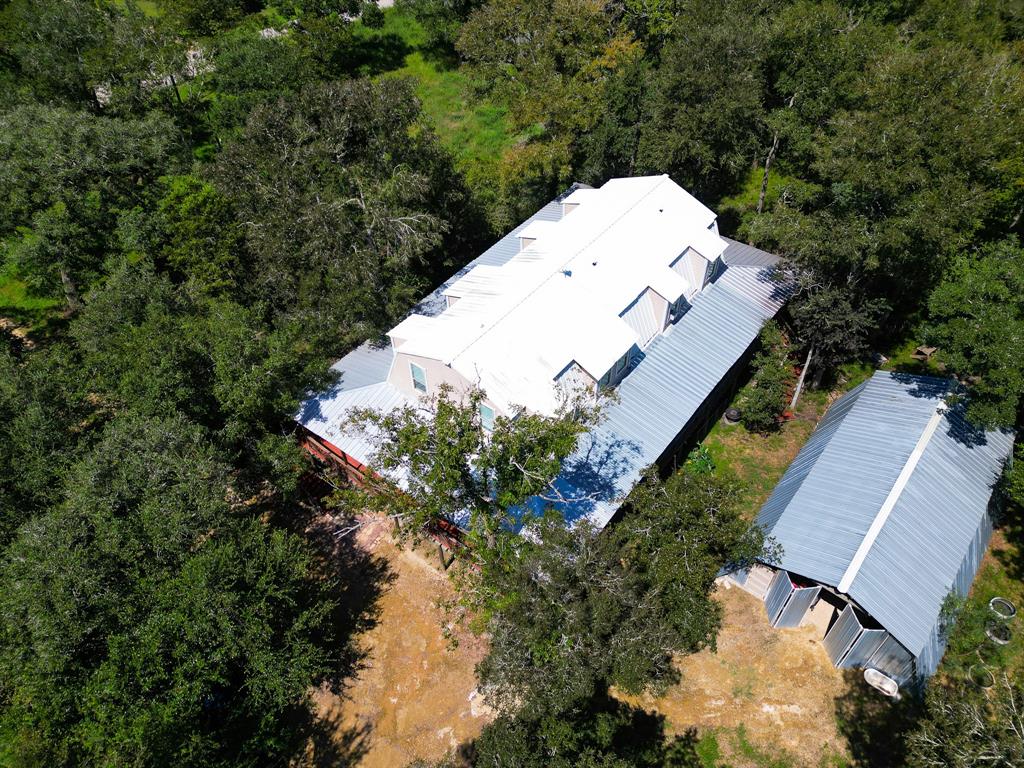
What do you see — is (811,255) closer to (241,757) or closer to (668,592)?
(668,592)

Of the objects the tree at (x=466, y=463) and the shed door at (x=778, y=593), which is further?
the shed door at (x=778, y=593)

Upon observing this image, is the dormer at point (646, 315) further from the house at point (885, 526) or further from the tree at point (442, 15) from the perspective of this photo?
the tree at point (442, 15)

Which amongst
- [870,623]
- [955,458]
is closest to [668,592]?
[870,623]

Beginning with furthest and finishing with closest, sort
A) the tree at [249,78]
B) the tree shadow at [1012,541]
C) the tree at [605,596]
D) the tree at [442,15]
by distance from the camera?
1. the tree at [442,15]
2. the tree at [249,78]
3. the tree shadow at [1012,541]
4. the tree at [605,596]

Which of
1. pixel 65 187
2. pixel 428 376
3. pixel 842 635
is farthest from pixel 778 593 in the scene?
pixel 65 187

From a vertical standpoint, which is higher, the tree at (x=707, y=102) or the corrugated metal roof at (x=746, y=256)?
the tree at (x=707, y=102)

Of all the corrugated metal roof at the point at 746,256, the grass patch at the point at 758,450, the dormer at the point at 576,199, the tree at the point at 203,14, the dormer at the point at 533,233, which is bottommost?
the grass patch at the point at 758,450

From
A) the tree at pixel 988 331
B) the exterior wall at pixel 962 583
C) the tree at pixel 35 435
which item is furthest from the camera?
the tree at pixel 35 435

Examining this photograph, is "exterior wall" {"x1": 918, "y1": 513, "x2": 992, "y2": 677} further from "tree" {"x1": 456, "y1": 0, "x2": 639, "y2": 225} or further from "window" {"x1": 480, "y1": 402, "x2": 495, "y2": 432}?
"tree" {"x1": 456, "y1": 0, "x2": 639, "y2": 225}

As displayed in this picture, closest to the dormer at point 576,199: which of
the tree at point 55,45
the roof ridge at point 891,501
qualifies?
the roof ridge at point 891,501
